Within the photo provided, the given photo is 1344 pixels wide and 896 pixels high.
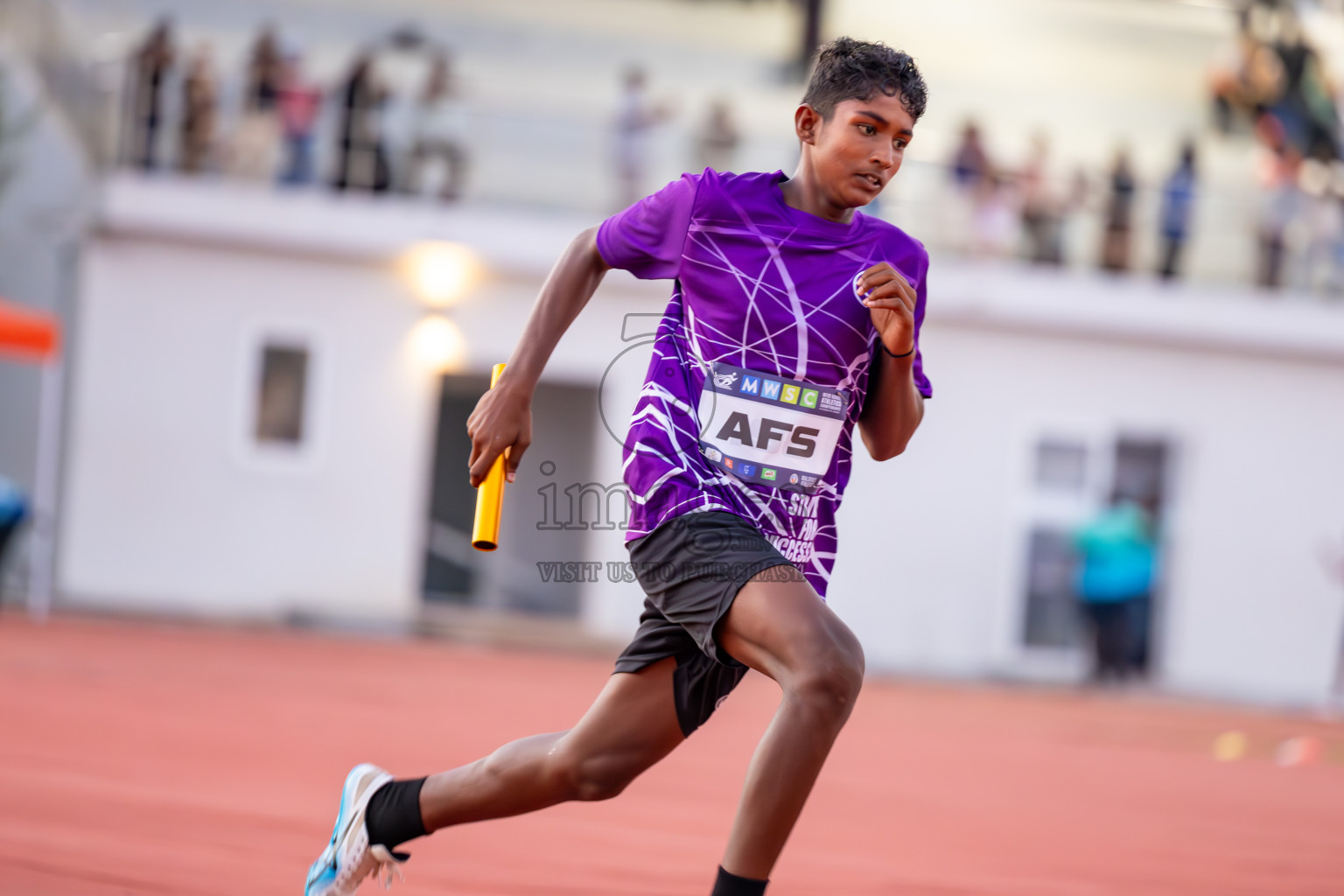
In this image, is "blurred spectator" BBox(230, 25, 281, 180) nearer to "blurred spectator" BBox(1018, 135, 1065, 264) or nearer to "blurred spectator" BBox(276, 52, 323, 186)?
"blurred spectator" BBox(276, 52, 323, 186)

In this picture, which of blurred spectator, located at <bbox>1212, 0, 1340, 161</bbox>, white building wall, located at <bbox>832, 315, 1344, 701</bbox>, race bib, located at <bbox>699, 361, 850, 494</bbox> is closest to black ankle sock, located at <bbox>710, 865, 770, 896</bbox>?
race bib, located at <bbox>699, 361, 850, 494</bbox>

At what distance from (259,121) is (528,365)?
13.3 meters

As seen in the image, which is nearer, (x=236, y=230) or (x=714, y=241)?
(x=714, y=241)

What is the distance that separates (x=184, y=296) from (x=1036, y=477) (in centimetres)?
923

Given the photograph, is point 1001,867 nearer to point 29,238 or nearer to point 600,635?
point 600,635

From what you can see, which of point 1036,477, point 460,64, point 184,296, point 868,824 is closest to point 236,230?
point 184,296

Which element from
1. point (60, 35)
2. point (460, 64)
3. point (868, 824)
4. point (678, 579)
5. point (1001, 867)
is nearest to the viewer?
point (678, 579)

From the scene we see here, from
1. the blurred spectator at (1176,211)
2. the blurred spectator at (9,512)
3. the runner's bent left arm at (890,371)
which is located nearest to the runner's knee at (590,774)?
the runner's bent left arm at (890,371)

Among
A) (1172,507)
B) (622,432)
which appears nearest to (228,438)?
(622,432)

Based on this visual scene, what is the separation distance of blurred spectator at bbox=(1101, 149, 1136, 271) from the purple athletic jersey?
13446 millimetres

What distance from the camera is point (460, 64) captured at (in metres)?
19.4

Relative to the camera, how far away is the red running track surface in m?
4.43

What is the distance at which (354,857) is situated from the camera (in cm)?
347

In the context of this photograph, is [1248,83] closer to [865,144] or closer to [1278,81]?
[1278,81]
